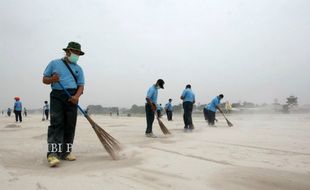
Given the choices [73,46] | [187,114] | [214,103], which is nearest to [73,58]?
[73,46]

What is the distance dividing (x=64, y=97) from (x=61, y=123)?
40 centimetres

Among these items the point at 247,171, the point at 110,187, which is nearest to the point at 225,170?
the point at 247,171

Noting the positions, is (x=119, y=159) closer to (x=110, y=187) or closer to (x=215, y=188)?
(x=110, y=187)

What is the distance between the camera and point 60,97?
164 inches

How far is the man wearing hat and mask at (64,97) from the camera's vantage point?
4055 mm

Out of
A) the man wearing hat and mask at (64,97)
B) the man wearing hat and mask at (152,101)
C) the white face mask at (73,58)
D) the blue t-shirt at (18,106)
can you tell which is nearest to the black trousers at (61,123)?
the man wearing hat and mask at (64,97)

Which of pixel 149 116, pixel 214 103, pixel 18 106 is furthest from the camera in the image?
pixel 18 106

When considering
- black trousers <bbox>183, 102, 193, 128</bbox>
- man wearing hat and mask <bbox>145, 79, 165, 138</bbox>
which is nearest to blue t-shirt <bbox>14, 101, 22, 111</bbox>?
black trousers <bbox>183, 102, 193, 128</bbox>

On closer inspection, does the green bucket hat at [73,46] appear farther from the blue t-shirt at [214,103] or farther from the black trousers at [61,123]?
the blue t-shirt at [214,103]

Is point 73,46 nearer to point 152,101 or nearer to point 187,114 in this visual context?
point 152,101

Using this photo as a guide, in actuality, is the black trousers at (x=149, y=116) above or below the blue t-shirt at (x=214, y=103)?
below

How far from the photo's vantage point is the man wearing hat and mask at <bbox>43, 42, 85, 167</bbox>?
4055mm

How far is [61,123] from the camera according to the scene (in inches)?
163

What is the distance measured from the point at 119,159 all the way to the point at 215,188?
183cm
